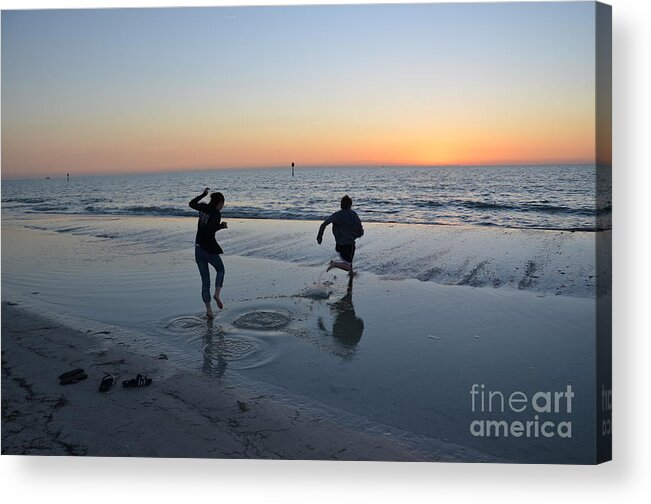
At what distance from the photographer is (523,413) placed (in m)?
5.14

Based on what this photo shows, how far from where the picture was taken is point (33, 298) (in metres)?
8.94

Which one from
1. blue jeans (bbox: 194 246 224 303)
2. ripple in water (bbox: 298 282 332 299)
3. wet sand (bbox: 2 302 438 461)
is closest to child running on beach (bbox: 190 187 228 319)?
blue jeans (bbox: 194 246 224 303)

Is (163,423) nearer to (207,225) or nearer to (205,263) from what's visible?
(205,263)

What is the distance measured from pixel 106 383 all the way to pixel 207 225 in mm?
2713

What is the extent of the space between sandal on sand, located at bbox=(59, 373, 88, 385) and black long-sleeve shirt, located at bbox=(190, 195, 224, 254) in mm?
2461

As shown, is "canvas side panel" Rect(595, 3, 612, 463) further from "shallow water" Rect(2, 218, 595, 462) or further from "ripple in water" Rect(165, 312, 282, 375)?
"ripple in water" Rect(165, 312, 282, 375)

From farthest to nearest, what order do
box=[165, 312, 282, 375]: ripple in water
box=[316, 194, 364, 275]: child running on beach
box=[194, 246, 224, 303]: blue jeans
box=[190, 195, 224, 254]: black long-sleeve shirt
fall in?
box=[316, 194, 364, 275]: child running on beach
box=[194, 246, 224, 303]: blue jeans
box=[190, 195, 224, 254]: black long-sleeve shirt
box=[165, 312, 282, 375]: ripple in water

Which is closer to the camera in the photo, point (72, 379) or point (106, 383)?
point (106, 383)

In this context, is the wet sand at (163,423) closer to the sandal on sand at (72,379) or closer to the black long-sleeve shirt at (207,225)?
the sandal on sand at (72,379)

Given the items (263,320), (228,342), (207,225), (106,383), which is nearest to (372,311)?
(263,320)

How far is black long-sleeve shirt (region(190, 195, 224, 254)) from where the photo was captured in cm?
743

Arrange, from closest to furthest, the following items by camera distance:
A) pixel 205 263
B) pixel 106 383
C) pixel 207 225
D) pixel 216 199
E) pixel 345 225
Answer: pixel 106 383 → pixel 216 199 → pixel 207 225 → pixel 205 263 → pixel 345 225

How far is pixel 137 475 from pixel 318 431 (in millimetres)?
1854

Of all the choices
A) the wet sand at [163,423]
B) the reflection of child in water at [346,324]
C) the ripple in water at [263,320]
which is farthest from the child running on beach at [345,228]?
the wet sand at [163,423]
